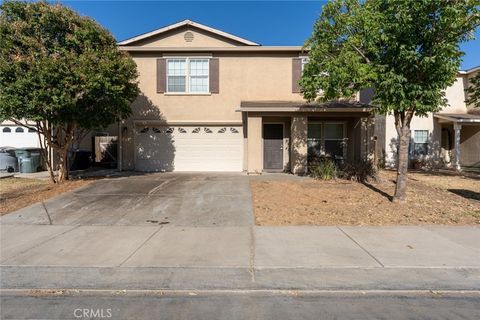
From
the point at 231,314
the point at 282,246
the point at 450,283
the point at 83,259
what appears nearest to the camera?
the point at 231,314

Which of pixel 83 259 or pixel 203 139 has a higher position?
pixel 203 139

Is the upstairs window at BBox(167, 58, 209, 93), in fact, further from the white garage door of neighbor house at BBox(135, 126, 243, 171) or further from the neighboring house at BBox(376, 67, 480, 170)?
the neighboring house at BBox(376, 67, 480, 170)

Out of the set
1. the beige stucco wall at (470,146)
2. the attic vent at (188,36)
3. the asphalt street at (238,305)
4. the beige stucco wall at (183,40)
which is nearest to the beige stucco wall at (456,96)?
the beige stucco wall at (470,146)

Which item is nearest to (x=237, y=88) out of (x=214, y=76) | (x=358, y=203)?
(x=214, y=76)

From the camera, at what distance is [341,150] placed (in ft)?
53.8

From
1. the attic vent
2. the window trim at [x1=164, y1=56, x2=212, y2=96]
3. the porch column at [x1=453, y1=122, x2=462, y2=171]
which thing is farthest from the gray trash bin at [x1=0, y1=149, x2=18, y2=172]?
the porch column at [x1=453, y1=122, x2=462, y2=171]

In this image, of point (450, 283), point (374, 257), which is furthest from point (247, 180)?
point (450, 283)

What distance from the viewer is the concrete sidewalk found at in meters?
4.80

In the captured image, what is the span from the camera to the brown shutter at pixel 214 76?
16.5 m

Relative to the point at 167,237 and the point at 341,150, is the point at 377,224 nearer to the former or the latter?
the point at 167,237

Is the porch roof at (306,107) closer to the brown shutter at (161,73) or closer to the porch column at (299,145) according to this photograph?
the porch column at (299,145)

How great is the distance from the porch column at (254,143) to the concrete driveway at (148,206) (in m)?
2.25

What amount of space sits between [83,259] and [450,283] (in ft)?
18.1

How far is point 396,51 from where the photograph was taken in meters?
9.03
